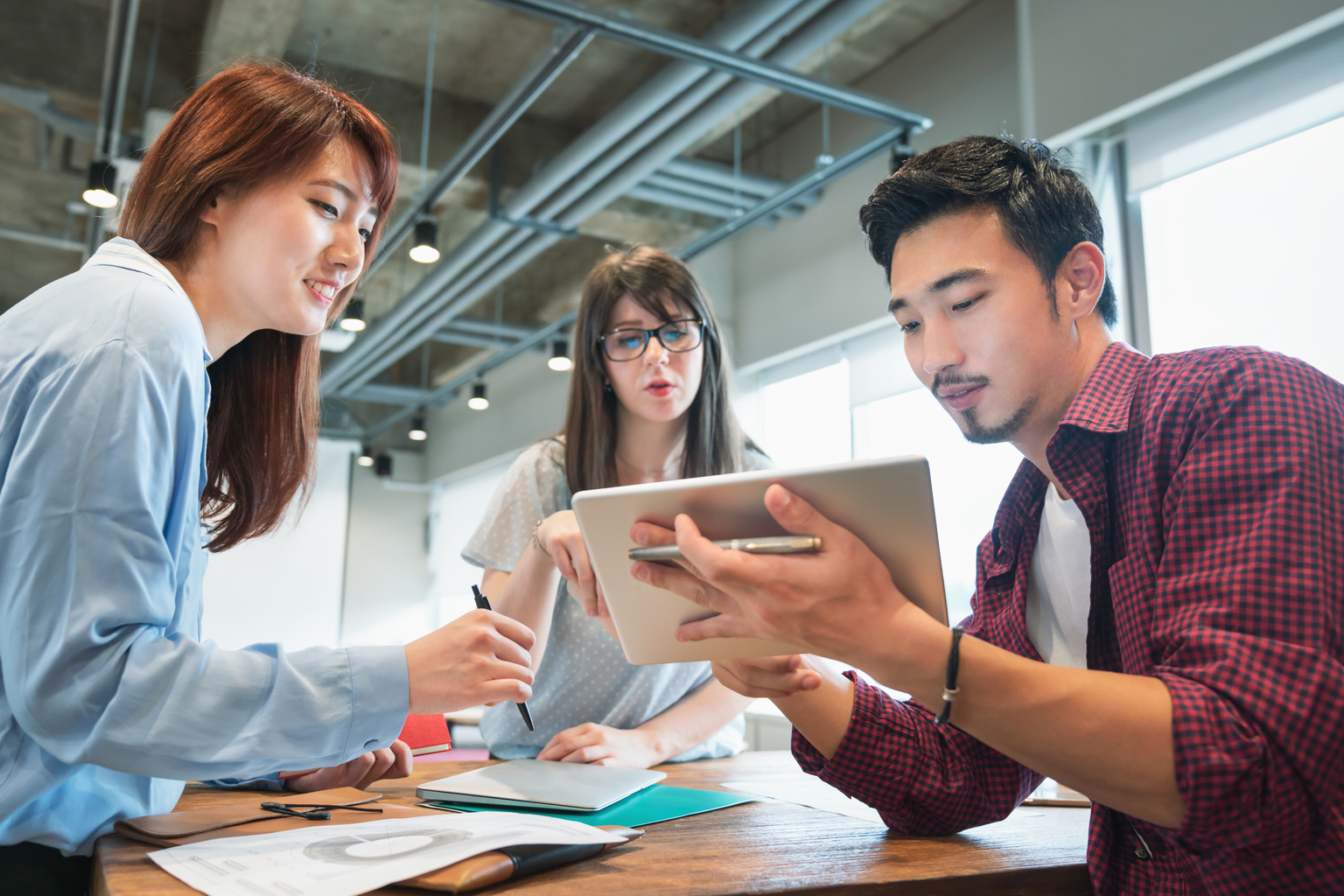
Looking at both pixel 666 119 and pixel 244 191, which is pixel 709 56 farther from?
pixel 244 191

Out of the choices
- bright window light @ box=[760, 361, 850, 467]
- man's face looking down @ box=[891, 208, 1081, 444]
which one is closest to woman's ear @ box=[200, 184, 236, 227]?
man's face looking down @ box=[891, 208, 1081, 444]

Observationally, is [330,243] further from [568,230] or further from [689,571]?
[568,230]

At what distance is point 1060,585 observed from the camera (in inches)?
53.5

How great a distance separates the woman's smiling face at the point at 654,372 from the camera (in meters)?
2.13

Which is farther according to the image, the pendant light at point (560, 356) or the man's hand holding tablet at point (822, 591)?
the pendant light at point (560, 356)

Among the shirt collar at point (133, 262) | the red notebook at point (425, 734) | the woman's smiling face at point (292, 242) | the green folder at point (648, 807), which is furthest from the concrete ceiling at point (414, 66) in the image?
the green folder at point (648, 807)

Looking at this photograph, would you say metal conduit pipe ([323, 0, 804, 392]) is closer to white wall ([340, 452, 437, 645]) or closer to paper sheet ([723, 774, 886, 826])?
paper sheet ([723, 774, 886, 826])

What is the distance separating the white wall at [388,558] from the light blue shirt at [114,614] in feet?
33.1

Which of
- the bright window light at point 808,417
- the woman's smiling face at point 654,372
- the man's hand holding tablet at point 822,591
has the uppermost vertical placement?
the bright window light at point 808,417

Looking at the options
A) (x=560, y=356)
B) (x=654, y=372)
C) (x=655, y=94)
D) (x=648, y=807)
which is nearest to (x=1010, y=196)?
(x=654, y=372)

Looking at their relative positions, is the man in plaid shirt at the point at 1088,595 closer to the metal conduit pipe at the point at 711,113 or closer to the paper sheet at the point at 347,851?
the paper sheet at the point at 347,851

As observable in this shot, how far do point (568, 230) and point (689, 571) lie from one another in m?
4.74

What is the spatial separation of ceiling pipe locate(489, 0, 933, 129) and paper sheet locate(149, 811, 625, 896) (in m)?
2.88

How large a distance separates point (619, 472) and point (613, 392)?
0.66ft
